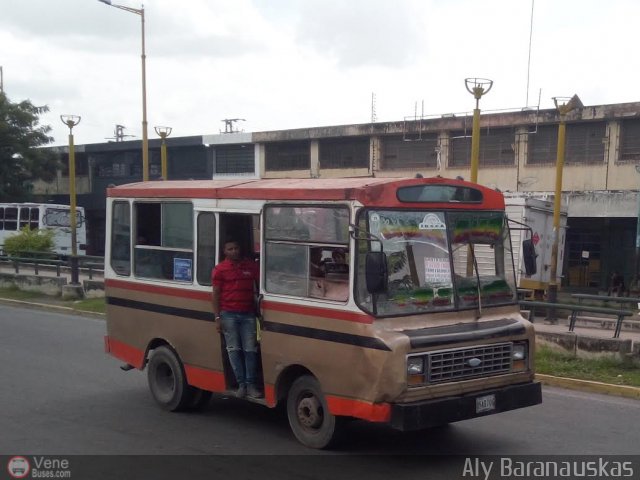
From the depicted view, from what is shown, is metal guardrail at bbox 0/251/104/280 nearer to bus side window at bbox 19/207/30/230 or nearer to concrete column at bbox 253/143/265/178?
bus side window at bbox 19/207/30/230

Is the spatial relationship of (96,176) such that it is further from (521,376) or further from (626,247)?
(521,376)

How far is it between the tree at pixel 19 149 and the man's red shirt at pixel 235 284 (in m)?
37.6

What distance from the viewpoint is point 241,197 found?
25.6 feet

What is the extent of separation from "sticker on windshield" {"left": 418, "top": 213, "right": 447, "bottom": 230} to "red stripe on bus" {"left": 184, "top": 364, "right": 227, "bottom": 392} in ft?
8.96

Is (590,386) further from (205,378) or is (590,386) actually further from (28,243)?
(28,243)

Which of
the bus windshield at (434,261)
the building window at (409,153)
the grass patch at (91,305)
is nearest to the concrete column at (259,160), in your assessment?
the building window at (409,153)

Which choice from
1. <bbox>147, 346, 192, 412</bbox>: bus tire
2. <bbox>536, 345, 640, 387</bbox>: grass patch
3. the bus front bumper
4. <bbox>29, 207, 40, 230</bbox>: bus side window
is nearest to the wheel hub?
the bus front bumper

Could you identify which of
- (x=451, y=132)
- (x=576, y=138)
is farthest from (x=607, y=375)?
(x=451, y=132)

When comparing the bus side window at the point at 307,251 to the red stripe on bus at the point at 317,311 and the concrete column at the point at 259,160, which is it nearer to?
the red stripe on bus at the point at 317,311

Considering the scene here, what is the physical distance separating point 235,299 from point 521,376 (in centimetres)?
287

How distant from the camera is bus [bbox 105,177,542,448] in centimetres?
648

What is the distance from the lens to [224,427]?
27.0 ft

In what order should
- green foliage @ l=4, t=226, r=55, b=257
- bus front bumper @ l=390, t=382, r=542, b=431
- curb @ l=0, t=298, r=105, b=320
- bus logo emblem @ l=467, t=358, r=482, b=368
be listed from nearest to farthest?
bus front bumper @ l=390, t=382, r=542, b=431 → bus logo emblem @ l=467, t=358, r=482, b=368 → curb @ l=0, t=298, r=105, b=320 → green foliage @ l=4, t=226, r=55, b=257

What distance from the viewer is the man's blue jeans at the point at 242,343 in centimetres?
765
